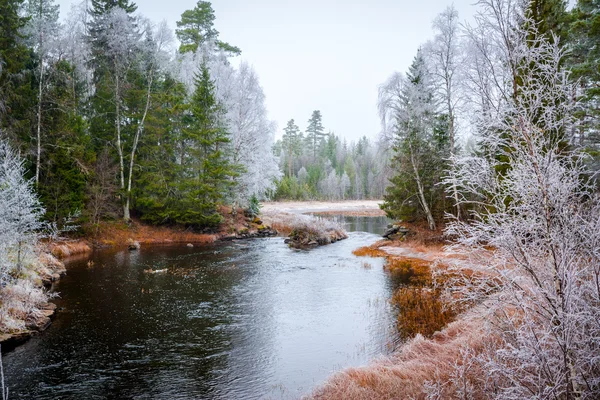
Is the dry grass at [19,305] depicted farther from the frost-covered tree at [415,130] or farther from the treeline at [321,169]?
the treeline at [321,169]

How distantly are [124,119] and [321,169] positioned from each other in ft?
198

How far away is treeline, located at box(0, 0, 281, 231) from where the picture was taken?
19.8m

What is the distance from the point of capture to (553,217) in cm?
370

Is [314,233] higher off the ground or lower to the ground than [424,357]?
higher

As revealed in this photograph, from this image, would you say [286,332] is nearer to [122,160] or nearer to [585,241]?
[585,241]

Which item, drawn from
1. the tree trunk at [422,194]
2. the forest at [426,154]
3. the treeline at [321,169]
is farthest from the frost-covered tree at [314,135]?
the tree trunk at [422,194]

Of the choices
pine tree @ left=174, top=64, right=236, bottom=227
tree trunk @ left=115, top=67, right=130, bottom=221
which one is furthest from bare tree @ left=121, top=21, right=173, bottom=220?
pine tree @ left=174, top=64, right=236, bottom=227

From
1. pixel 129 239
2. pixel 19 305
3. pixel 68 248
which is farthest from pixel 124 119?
pixel 19 305

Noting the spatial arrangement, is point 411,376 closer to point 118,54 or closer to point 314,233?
point 314,233

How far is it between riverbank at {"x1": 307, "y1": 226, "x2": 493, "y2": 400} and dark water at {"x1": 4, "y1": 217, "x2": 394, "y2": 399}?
0.72 metres

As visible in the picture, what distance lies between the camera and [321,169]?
84688 mm

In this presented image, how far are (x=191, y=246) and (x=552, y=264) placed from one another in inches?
864

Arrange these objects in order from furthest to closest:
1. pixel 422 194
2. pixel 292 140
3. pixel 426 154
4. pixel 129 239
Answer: pixel 292 140, pixel 129 239, pixel 426 154, pixel 422 194

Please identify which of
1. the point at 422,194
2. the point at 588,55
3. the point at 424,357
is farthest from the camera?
the point at 422,194
